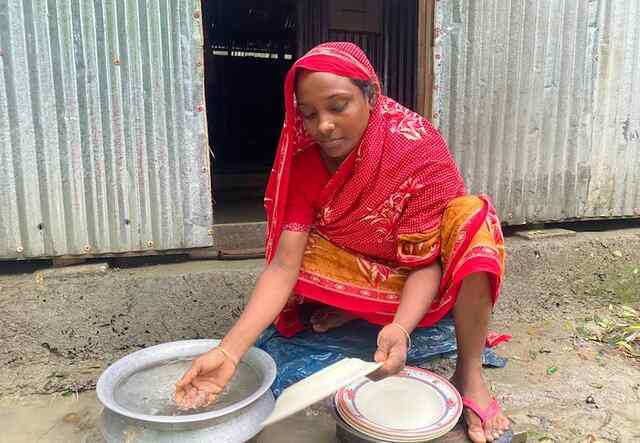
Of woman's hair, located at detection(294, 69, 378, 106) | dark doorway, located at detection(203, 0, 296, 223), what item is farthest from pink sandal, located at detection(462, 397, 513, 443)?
dark doorway, located at detection(203, 0, 296, 223)

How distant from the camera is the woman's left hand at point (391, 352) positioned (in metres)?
1.36

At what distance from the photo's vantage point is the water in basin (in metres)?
1.41

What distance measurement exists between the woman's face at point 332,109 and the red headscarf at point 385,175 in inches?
2.1

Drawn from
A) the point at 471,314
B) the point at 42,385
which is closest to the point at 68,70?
the point at 42,385

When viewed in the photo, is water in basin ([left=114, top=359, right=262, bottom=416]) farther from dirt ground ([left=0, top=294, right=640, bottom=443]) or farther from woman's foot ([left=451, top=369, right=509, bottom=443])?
woman's foot ([left=451, top=369, right=509, bottom=443])

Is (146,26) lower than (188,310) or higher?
higher

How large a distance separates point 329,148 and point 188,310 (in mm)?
1325

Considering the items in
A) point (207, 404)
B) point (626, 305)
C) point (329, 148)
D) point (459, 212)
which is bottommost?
point (626, 305)

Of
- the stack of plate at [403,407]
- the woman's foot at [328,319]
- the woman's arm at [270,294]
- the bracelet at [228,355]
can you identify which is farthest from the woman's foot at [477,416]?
the bracelet at [228,355]

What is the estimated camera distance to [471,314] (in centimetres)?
167

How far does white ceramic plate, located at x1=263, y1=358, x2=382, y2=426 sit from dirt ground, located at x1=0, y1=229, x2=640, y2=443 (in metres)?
0.58

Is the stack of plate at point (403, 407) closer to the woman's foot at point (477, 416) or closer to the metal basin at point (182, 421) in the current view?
the woman's foot at point (477, 416)

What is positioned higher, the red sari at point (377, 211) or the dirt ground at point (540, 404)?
the red sari at point (377, 211)

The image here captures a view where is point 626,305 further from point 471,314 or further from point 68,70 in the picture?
point 68,70
